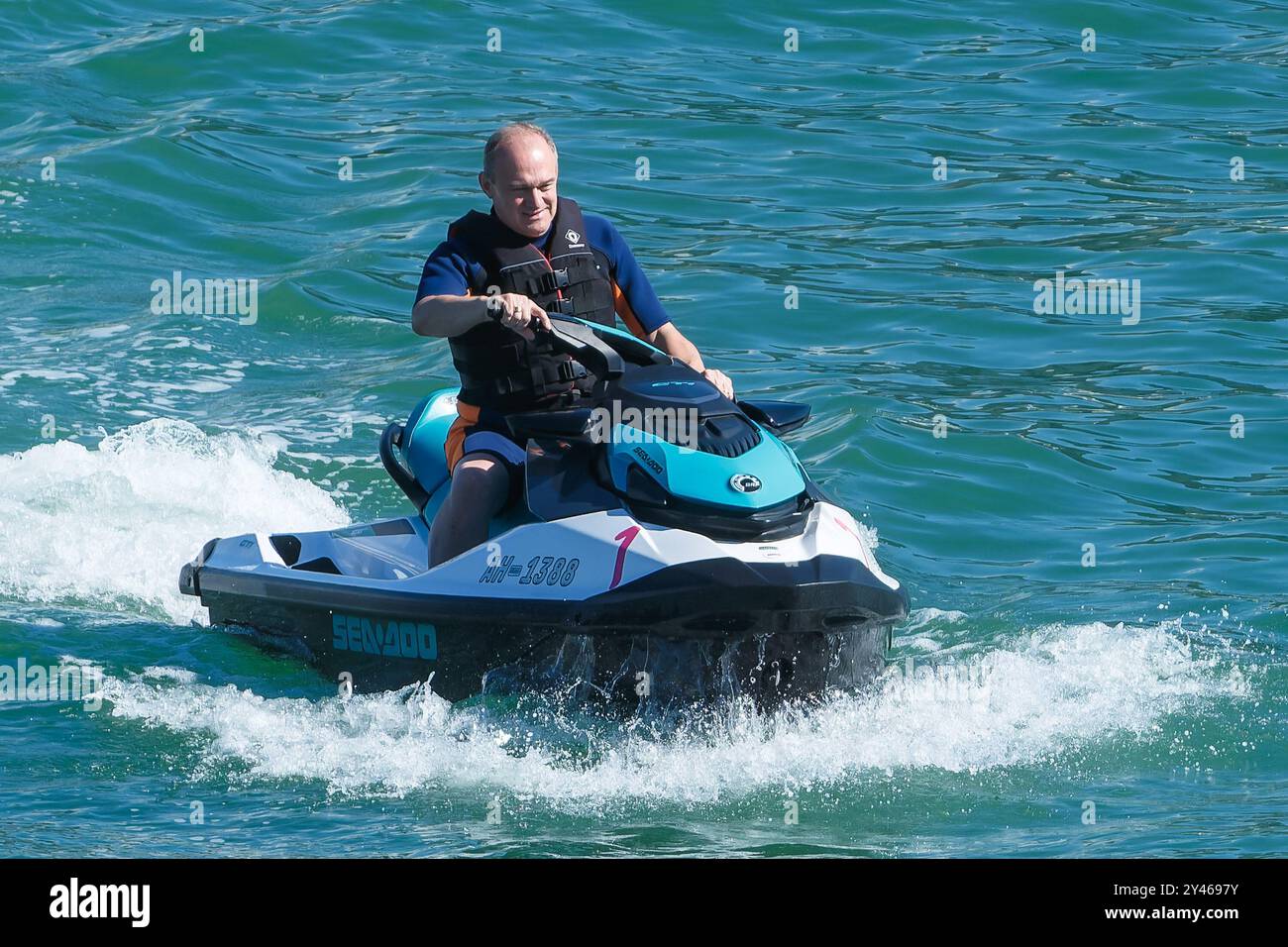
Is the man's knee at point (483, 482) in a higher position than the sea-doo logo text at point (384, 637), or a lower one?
higher

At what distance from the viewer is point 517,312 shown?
527 cm

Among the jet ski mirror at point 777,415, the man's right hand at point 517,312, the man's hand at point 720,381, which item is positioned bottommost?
the jet ski mirror at point 777,415

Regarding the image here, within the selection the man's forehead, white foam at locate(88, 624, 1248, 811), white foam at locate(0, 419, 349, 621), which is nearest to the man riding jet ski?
the man's forehead

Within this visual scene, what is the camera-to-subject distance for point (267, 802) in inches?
197

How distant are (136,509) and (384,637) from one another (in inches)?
106

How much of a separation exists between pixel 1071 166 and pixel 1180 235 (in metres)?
1.60

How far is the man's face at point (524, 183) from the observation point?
217 inches

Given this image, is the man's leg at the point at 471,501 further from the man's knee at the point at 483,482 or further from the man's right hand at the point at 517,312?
the man's right hand at the point at 517,312

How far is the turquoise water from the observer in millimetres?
5047

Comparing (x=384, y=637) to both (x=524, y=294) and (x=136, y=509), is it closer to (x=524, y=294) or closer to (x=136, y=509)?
(x=524, y=294)

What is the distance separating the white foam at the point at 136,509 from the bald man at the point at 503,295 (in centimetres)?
171
